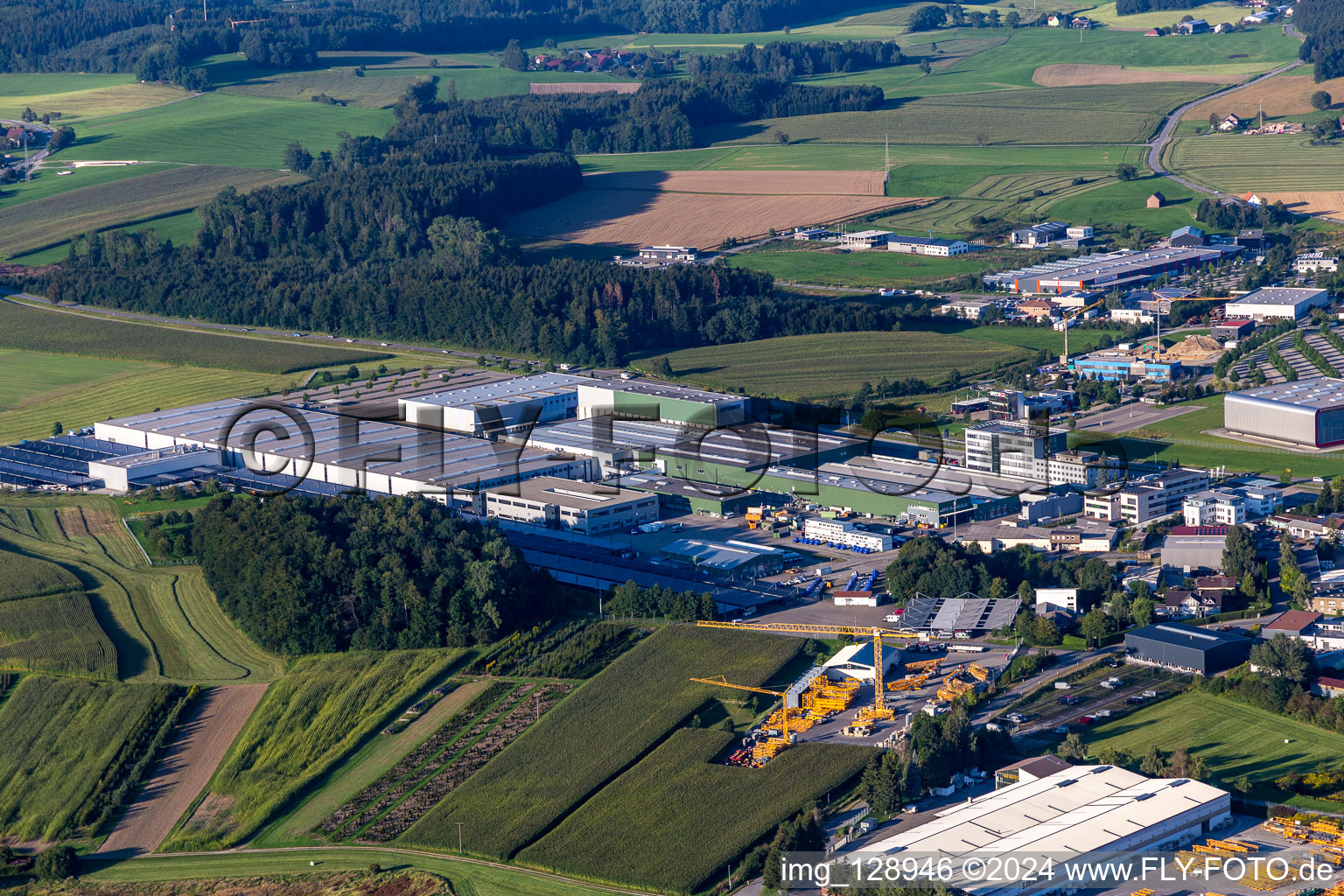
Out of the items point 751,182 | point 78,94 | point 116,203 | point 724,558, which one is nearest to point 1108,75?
point 751,182

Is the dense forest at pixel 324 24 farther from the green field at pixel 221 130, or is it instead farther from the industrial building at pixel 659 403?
the industrial building at pixel 659 403

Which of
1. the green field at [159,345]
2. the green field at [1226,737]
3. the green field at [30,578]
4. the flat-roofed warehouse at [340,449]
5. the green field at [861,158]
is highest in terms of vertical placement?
the green field at [861,158]

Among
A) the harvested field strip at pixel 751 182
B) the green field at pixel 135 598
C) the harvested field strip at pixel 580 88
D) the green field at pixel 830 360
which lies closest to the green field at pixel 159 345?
the green field at pixel 830 360

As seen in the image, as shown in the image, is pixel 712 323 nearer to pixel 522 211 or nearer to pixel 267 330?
pixel 267 330

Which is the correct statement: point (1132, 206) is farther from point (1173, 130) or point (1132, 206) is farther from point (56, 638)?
point (56, 638)

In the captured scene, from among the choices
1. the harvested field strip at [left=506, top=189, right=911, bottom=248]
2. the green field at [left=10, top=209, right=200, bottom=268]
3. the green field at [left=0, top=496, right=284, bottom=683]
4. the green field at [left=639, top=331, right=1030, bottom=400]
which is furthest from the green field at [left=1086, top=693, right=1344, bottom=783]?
the green field at [left=10, top=209, right=200, bottom=268]

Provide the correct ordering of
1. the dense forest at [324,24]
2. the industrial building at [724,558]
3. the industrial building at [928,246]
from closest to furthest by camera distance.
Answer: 1. the industrial building at [724,558]
2. the industrial building at [928,246]
3. the dense forest at [324,24]

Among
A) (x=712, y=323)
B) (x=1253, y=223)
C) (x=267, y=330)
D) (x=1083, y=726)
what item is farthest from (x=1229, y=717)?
(x=1253, y=223)
